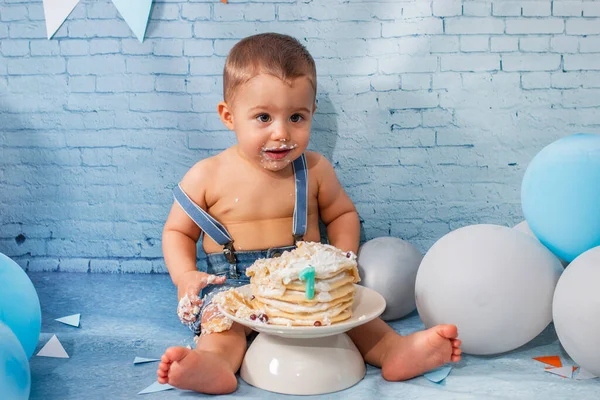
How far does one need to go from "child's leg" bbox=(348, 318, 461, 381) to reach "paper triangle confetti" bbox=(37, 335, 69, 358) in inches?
30.7

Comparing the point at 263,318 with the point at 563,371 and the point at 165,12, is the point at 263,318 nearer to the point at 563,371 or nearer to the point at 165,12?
the point at 563,371

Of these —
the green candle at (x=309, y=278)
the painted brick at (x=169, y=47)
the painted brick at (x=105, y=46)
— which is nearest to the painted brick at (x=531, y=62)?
the painted brick at (x=169, y=47)

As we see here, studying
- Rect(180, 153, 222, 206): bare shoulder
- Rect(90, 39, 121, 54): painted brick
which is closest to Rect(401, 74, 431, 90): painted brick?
Rect(180, 153, 222, 206): bare shoulder

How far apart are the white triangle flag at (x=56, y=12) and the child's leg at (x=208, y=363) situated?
4.15 ft

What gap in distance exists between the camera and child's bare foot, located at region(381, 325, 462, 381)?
1.62m

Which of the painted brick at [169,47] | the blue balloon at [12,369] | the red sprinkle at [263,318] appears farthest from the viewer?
the painted brick at [169,47]

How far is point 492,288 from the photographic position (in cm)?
173

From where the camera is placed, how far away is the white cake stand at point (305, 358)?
1.61 meters

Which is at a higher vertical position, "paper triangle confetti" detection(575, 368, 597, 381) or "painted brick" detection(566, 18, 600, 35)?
"painted brick" detection(566, 18, 600, 35)

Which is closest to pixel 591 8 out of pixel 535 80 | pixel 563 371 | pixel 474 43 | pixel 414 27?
pixel 535 80

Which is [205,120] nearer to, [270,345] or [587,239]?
[270,345]

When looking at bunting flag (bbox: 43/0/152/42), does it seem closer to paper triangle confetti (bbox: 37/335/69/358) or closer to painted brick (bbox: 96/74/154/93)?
painted brick (bbox: 96/74/154/93)

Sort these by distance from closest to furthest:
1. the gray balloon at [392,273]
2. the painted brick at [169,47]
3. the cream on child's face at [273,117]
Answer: the cream on child's face at [273,117], the gray balloon at [392,273], the painted brick at [169,47]

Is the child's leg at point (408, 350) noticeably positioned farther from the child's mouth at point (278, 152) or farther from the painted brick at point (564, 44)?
the painted brick at point (564, 44)
